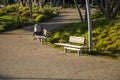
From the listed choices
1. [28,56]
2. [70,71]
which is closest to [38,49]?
[28,56]

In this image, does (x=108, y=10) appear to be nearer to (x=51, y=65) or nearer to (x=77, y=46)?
(x=77, y=46)

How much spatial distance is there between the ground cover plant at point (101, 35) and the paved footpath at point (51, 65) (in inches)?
56.3

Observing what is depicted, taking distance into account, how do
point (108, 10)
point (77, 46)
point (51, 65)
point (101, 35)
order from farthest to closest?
point (108, 10)
point (101, 35)
point (77, 46)
point (51, 65)

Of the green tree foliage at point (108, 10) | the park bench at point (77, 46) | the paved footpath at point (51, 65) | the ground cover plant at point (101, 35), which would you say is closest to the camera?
the paved footpath at point (51, 65)

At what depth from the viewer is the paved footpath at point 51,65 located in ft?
34.9

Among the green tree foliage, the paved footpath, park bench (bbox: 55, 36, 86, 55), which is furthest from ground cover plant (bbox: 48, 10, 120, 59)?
the green tree foliage

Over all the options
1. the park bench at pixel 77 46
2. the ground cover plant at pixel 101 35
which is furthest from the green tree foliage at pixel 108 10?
the park bench at pixel 77 46

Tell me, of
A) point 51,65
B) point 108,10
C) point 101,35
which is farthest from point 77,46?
point 108,10

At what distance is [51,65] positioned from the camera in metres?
12.3

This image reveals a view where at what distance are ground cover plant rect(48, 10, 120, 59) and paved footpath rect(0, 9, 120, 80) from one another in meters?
1.43

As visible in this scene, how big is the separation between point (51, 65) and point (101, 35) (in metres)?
5.41

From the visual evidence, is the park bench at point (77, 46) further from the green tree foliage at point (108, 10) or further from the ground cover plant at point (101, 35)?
the green tree foliage at point (108, 10)

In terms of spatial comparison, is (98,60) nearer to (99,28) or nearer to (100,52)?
(100,52)

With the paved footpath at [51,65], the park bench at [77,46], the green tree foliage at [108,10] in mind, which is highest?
the green tree foliage at [108,10]
